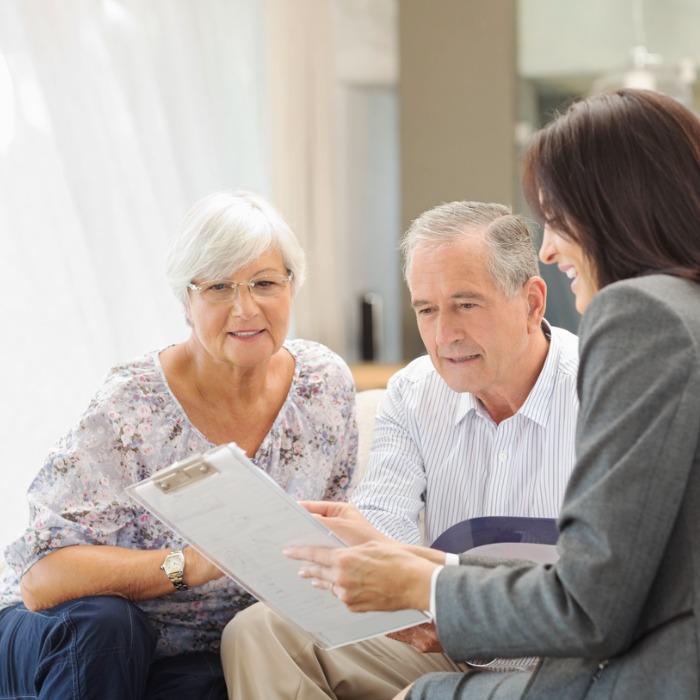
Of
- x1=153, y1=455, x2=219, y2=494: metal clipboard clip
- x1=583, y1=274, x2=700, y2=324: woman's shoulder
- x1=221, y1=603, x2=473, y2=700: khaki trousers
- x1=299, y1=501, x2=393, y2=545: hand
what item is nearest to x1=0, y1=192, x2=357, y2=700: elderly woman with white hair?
x1=221, y1=603, x2=473, y2=700: khaki trousers

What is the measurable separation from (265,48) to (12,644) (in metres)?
2.82

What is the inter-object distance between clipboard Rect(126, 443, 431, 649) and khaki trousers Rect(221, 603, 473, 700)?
1.06 feet

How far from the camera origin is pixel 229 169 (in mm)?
3994

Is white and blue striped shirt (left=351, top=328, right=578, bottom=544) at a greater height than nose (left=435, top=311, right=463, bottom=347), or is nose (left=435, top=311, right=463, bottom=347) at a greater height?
nose (left=435, top=311, right=463, bottom=347)

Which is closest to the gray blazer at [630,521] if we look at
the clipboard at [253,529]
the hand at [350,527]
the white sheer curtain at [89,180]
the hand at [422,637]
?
the clipboard at [253,529]

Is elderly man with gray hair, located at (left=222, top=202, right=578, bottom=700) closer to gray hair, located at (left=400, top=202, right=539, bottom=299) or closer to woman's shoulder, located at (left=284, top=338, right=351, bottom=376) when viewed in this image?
gray hair, located at (left=400, top=202, right=539, bottom=299)

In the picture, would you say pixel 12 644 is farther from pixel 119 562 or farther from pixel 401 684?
pixel 401 684

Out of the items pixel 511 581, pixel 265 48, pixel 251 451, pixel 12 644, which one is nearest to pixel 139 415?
pixel 251 451

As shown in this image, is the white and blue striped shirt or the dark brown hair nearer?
the dark brown hair

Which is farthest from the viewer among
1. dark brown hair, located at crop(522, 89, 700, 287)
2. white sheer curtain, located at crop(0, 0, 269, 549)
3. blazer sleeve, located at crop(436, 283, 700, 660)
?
white sheer curtain, located at crop(0, 0, 269, 549)

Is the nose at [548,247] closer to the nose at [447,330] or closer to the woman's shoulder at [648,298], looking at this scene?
the woman's shoulder at [648,298]

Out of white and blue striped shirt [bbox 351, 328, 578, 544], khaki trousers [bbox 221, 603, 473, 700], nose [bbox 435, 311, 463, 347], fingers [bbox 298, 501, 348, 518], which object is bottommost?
khaki trousers [bbox 221, 603, 473, 700]

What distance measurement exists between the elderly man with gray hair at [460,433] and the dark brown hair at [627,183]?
2.11 feet

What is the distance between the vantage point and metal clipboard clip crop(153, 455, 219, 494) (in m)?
1.24
